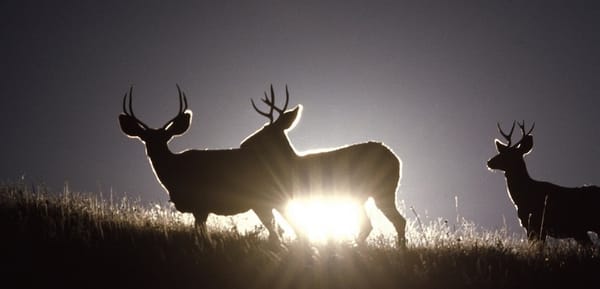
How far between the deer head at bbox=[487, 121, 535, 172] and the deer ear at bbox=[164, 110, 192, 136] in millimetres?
6925

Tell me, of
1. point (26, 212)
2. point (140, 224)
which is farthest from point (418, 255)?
point (26, 212)

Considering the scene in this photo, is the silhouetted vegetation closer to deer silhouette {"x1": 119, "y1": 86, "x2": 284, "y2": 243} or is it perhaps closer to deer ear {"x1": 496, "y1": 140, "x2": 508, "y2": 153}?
deer silhouette {"x1": 119, "y1": 86, "x2": 284, "y2": 243}

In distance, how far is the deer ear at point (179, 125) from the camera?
10.0 m

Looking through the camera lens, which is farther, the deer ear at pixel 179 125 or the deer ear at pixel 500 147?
the deer ear at pixel 500 147

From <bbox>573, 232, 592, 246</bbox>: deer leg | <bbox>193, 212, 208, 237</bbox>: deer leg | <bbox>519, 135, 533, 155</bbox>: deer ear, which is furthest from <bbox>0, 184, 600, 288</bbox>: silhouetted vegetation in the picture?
<bbox>519, 135, 533, 155</bbox>: deer ear

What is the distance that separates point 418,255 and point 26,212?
218 inches

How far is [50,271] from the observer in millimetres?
7086

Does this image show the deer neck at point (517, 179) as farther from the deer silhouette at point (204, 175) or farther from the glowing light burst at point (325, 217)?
the deer silhouette at point (204, 175)

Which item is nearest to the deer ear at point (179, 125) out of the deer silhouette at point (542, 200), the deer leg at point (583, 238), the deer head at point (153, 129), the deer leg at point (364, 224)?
the deer head at point (153, 129)

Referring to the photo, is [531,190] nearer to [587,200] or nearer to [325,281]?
[587,200]

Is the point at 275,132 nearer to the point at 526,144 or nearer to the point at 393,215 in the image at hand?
the point at 393,215

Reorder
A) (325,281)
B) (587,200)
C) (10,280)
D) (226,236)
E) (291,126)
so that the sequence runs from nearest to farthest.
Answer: (10,280)
(325,281)
(226,236)
(291,126)
(587,200)

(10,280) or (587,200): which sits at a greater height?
(587,200)

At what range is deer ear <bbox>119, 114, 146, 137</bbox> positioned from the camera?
9891 millimetres
